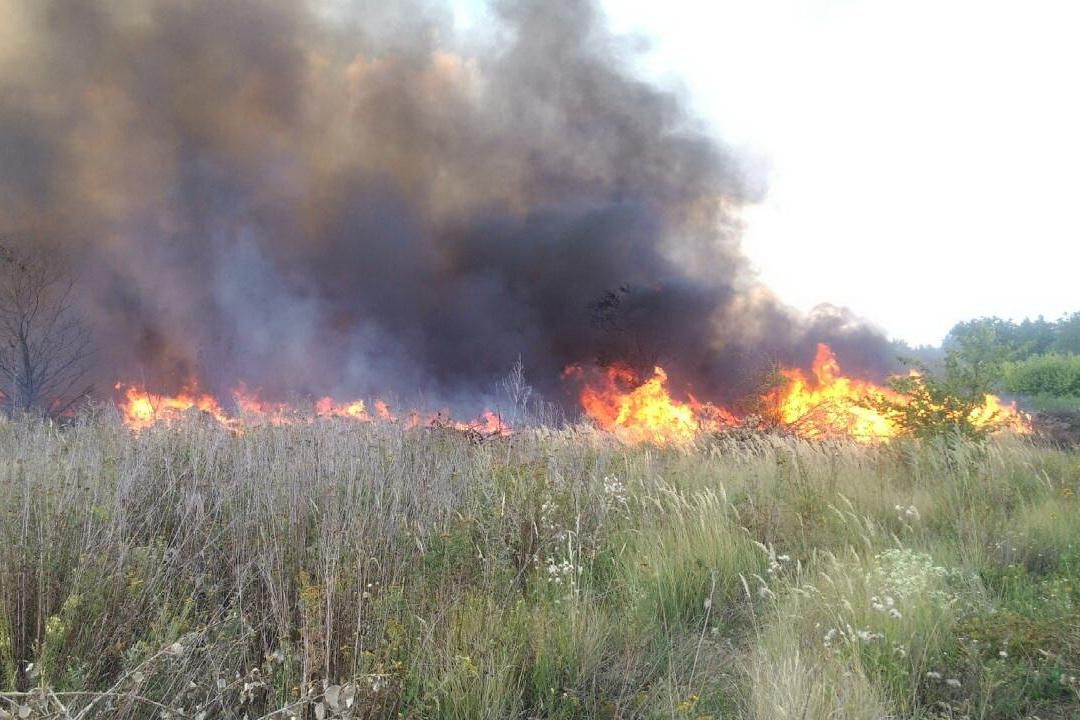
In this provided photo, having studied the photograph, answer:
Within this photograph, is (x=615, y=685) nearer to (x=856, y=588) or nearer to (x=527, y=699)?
(x=527, y=699)

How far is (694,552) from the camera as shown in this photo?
14.4 feet

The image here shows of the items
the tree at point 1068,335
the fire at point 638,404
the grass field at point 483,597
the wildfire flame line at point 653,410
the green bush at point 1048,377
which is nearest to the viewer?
the grass field at point 483,597

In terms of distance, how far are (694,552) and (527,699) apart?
199 centimetres

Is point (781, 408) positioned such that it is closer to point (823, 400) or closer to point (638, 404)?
point (823, 400)

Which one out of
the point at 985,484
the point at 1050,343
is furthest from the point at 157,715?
the point at 1050,343

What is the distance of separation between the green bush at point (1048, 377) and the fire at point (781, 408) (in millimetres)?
22679

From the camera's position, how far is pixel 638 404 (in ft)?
59.6

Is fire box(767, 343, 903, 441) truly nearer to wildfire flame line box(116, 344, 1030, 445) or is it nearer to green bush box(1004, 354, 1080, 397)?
wildfire flame line box(116, 344, 1030, 445)

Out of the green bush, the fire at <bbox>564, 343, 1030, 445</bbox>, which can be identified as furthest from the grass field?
the green bush

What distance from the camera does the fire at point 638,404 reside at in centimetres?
1551

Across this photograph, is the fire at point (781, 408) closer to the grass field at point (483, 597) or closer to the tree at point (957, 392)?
the tree at point (957, 392)

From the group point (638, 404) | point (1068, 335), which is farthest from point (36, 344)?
point (1068, 335)

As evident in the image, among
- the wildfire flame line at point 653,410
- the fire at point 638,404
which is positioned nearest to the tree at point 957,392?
the wildfire flame line at point 653,410

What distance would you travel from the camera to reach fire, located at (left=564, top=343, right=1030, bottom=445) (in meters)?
10.1
